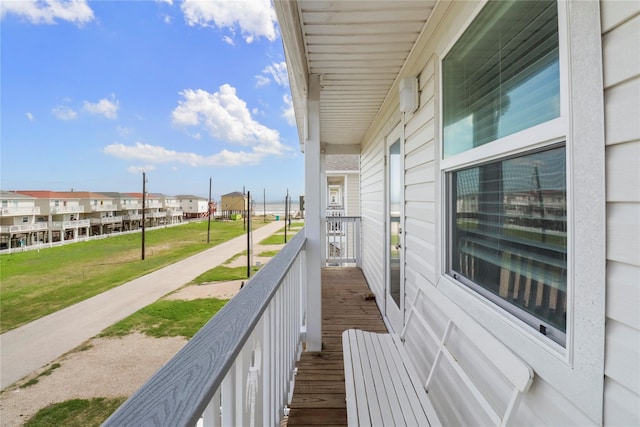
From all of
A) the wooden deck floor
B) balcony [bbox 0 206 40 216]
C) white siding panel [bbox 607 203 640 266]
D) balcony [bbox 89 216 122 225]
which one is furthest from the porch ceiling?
balcony [bbox 89 216 122 225]

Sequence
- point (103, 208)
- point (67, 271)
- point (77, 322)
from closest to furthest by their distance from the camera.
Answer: point (77, 322) < point (67, 271) < point (103, 208)

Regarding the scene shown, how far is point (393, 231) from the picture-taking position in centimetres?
353

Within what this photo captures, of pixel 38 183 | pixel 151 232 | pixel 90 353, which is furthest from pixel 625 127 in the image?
pixel 38 183

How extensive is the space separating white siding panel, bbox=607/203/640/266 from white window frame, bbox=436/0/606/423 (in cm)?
2

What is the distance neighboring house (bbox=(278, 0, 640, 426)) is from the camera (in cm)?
69

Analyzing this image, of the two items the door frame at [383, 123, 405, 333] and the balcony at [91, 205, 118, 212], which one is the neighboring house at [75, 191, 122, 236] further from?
the door frame at [383, 123, 405, 333]

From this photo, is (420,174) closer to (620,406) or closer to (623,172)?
(623,172)

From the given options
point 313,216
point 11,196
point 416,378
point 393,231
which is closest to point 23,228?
point 11,196

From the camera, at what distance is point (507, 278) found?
1180 millimetres

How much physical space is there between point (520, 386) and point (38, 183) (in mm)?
48226

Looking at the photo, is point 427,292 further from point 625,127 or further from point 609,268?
point 625,127

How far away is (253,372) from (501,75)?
1516mm

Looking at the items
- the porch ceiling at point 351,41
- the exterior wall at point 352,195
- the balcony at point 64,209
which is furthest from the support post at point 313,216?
the balcony at point 64,209

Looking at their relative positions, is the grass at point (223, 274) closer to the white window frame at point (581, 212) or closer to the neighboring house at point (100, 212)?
the white window frame at point (581, 212)
